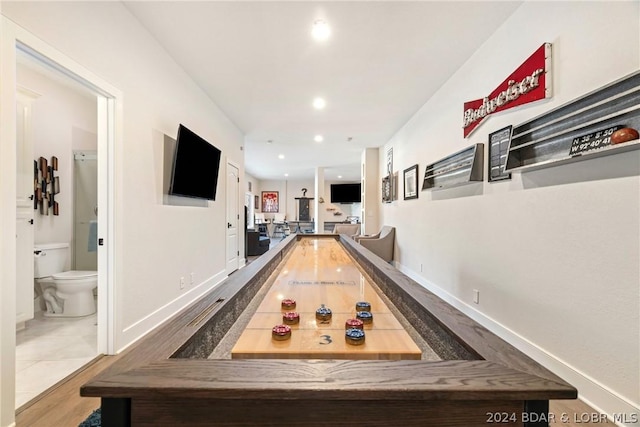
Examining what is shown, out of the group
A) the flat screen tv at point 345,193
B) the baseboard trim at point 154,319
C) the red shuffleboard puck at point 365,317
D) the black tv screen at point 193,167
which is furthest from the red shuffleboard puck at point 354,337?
the flat screen tv at point 345,193

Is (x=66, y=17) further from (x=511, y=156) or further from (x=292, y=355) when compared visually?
(x=511, y=156)

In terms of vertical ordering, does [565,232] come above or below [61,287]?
above

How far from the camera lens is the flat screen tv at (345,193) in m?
12.5

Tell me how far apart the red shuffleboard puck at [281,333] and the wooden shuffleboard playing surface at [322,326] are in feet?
0.04

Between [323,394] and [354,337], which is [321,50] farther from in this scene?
[323,394]

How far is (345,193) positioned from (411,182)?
8.02 metres

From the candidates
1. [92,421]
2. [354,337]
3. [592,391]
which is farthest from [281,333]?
[592,391]

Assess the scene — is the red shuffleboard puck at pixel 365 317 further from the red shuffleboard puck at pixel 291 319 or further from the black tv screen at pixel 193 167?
the black tv screen at pixel 193 167

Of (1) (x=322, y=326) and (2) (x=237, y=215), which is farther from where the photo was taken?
(2) (x=237, y=215)

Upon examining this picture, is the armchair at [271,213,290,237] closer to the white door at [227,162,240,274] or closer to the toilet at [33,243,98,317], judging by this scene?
the white door at [227,162,240,274]

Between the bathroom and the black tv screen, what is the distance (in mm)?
893

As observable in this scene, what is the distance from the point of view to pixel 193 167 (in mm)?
3217

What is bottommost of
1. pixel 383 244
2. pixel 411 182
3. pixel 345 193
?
pixel 383 244

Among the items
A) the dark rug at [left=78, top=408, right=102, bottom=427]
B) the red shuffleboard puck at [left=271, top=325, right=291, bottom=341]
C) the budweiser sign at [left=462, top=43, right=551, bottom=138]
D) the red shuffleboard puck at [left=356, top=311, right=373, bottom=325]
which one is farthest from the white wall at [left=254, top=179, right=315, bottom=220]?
the red shuffleboard puck at [left=271, top=325, right=291, bottom=341]
